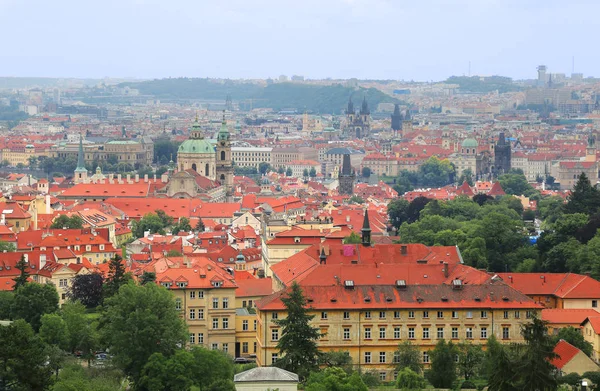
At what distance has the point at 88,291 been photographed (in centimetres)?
5972

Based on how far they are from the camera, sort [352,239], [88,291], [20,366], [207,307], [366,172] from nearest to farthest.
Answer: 1. [20,366]
2. [207,307]
3. [88,291]
4. [352,239]
5. [366,172]

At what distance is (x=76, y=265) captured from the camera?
63.5 m

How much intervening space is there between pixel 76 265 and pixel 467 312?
1936cm

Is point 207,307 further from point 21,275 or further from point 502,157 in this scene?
point 502,157

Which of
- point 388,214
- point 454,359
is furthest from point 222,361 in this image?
point 388,214

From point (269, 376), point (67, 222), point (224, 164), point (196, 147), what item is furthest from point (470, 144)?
point (269, 376)

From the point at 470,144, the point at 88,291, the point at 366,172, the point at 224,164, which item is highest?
the point at 88,291

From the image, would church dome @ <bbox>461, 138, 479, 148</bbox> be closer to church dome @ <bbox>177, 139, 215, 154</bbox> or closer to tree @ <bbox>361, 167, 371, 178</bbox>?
tree @ <bbox>361, 167, 371, 178</bbox>

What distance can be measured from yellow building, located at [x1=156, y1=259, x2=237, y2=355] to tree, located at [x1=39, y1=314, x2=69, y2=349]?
4246 millimetres

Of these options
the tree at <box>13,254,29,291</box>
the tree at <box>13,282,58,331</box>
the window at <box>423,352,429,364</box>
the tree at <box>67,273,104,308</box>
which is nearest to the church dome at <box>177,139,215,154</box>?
the tree at <box>13,254,29,291</box>

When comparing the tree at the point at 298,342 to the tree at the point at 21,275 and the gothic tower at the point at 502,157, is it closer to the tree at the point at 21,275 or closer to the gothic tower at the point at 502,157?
the tree at the point at 21,275

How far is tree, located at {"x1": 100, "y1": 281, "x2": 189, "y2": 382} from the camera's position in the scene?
4644cm

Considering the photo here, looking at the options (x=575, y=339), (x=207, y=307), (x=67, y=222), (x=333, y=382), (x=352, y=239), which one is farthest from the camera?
(x=67, y=222)

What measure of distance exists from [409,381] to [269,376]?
4305mm
